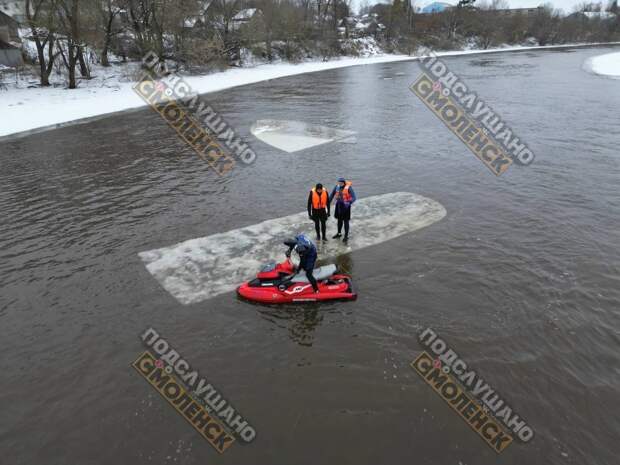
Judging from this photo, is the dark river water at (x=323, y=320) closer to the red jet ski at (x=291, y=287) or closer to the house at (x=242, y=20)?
the red jet ski at (x=291, y=287)

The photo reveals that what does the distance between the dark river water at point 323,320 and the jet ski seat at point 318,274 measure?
0.61 m

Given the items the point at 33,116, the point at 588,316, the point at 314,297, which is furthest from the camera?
the point at 33,116

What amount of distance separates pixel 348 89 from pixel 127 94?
19199 millimetres

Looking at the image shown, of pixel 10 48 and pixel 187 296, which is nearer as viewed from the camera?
pixel 187 296

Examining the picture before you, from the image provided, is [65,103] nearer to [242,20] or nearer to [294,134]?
[294,134]

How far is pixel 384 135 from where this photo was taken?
21906 millimetres

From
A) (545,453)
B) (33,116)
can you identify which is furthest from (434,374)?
(33,116)

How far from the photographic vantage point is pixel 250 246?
10.9m

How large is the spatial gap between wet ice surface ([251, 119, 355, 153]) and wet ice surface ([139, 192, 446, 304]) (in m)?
7.94

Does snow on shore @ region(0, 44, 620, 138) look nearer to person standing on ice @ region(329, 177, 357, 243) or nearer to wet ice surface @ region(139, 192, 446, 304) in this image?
wet ice surface @ region(139, 192, 446, 304)

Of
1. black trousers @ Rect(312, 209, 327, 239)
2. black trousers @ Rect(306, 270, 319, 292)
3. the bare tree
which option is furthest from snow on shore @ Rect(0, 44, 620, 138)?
black trousers @ Rect(306, 270, 319, 292)

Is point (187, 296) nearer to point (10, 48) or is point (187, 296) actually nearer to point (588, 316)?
point (588, 316)

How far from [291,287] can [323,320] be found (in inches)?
38.4

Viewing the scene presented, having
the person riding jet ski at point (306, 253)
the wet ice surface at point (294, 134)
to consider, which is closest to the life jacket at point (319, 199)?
the person riding jet ski at point (306, 253)
